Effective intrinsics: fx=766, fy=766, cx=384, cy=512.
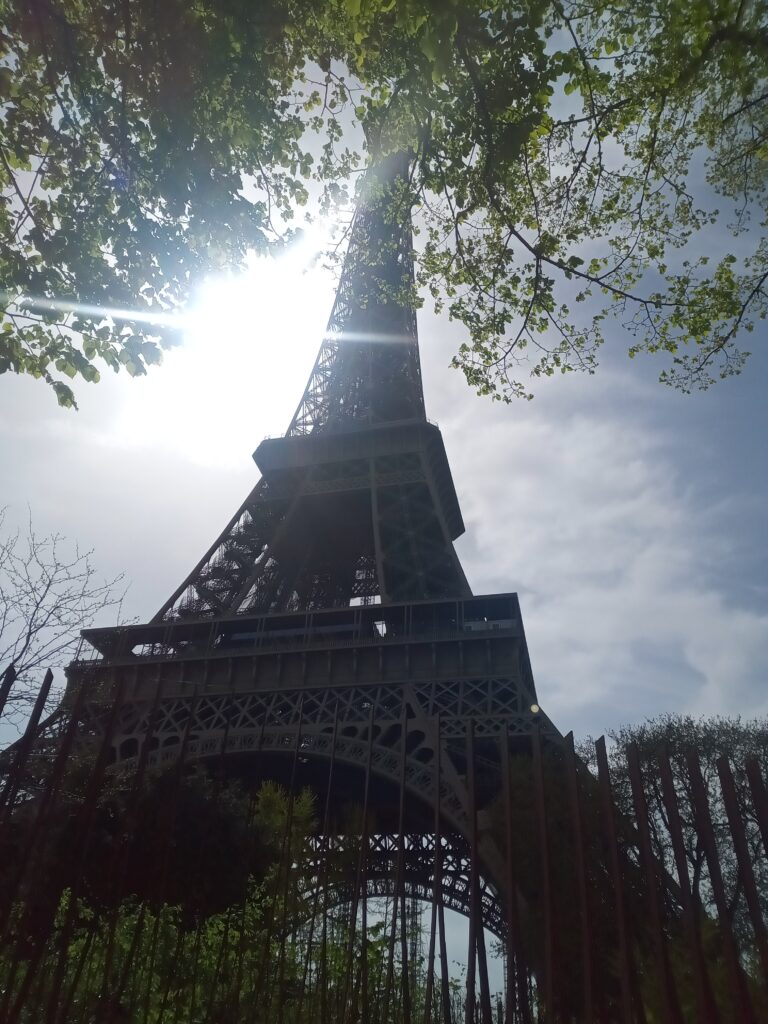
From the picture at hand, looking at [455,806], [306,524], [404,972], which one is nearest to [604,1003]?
[404,972]

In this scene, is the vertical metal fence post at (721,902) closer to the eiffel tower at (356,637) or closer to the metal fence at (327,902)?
the metal fence at (327,902)

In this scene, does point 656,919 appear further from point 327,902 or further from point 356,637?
point 356,637

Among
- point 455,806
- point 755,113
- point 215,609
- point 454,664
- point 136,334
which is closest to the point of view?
point 755,113

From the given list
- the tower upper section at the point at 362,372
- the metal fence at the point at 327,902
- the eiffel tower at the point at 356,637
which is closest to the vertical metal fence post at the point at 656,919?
the metal fence at the point at 327,902

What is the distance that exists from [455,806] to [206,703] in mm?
11869

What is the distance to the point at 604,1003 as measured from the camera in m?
5.71

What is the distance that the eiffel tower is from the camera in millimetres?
26797

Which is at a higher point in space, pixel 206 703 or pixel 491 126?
pixel 206 703

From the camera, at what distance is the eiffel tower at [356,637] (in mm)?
26797

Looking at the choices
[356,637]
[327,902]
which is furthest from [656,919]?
[356,637]

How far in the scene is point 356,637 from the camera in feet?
105

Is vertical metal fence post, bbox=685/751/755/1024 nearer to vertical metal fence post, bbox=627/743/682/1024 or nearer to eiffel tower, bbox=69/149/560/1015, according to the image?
vertical metal fence post, bbox=627/743/682/1024

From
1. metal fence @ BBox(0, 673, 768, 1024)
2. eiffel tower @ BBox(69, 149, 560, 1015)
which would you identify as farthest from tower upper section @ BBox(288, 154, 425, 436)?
metal fence @ BBox(0, 673, 768, 1024)

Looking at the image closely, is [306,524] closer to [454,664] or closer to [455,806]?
[454,664]
